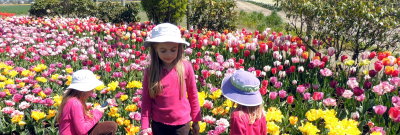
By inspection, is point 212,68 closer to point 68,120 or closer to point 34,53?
point 68,120

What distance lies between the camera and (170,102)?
226cm

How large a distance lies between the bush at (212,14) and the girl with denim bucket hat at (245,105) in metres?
6.40

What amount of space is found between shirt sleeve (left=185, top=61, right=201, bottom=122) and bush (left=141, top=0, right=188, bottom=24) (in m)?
6.02

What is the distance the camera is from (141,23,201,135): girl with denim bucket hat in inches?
84.6

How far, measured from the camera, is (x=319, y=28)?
4934mm

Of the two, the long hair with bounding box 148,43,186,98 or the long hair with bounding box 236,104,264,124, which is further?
the long hair with bounding box 148,43,186,98

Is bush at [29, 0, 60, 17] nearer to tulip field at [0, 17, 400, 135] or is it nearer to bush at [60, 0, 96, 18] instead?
bush at [60, 0, 96, 18]

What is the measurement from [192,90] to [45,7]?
11803 mm

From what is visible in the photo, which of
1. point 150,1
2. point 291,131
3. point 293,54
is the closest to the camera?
point 291,131

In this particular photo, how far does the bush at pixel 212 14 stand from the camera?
831 cm

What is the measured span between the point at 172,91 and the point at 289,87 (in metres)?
A: 2.07

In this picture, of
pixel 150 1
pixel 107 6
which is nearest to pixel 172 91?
pixel 150 1

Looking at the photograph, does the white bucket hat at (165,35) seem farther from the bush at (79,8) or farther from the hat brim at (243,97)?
the bush at (79,8)

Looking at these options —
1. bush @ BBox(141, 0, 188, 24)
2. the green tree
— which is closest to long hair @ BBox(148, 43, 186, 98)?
the green tree
